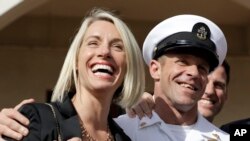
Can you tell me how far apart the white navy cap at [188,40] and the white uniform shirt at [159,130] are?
0.27 metres

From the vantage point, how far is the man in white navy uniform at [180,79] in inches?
110

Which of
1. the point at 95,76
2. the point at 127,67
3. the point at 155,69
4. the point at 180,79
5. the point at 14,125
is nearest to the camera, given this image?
the point at 14,125

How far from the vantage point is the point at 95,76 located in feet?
8.12

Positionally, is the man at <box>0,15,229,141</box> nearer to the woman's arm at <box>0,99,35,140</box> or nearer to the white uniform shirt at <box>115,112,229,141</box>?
the white uniform shirt at <box>115,112,229,141</box>

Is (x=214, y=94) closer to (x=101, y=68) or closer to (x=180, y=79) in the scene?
(x=180, y=79)

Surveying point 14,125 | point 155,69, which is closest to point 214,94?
point 155,69

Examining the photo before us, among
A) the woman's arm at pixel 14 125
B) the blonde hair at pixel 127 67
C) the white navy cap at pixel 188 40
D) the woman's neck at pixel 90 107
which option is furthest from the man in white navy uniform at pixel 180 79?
the woman's arm at pixel 14 125

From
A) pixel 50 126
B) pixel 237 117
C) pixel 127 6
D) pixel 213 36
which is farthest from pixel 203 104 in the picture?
pixel 237 117

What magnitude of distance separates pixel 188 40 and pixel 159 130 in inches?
15.2

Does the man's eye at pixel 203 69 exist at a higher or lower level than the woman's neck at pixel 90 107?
higher

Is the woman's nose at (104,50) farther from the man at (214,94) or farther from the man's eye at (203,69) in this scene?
the man at (214,94)

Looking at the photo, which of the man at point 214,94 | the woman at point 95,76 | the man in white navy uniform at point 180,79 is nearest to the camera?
the woman at point 95,76

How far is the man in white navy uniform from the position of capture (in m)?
2.79

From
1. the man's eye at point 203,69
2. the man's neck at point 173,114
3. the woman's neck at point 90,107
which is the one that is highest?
the man's eye at point 203,69
